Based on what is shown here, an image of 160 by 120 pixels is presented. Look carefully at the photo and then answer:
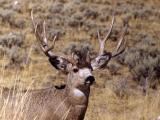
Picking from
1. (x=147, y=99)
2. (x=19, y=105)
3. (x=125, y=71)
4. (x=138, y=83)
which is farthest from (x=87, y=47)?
(x=19, y=105)

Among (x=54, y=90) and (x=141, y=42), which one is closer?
(x=54, y=90)

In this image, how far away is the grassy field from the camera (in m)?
10.7

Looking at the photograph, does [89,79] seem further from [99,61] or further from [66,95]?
[99,61]

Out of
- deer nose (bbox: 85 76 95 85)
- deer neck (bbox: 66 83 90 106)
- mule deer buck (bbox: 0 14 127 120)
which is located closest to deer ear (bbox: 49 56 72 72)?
mule deer buck (bbox: 0 14 127 120)

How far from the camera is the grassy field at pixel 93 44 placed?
35.0 ft

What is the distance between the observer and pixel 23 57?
1456cm

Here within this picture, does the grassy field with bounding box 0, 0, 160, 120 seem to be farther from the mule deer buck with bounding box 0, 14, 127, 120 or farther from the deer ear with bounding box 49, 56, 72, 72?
the deer ear with bounding box 49, 56, 72, 72

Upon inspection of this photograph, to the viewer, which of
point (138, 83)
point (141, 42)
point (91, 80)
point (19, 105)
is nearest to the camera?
point (19, 105)

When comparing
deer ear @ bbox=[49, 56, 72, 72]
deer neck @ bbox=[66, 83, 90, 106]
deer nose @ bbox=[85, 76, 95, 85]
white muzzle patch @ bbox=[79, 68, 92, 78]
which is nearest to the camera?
deer nose @ bbox=[85, 76, 95, 85]

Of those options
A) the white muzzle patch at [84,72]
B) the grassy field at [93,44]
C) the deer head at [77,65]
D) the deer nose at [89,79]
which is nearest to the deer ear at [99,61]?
the deer head at [77,65]

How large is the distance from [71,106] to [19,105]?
1.77 m

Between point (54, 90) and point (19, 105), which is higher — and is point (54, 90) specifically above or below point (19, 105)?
below

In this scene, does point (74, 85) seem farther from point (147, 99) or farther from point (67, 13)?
point (67, 13)

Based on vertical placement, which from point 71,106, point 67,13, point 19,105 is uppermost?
point 19,105
